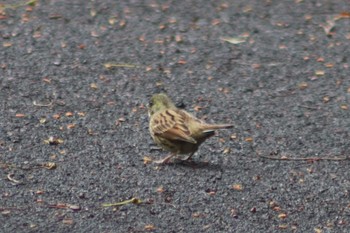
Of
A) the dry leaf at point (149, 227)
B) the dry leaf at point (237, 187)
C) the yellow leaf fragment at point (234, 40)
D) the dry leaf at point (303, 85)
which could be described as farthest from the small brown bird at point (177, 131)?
the yellow leaf fragment at point (234, 40)

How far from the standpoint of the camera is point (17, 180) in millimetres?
6797

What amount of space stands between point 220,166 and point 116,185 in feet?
2.71

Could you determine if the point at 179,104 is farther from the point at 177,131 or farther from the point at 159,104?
the point at 177,131

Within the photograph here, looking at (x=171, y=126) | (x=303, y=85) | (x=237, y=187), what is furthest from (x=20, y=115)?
(x=303, y=85)

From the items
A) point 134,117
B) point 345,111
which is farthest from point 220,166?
point 345,111

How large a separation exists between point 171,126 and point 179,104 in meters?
1.05

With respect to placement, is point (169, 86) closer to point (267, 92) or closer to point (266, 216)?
point (267, 92)

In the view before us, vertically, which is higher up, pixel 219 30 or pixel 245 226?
pixel 245 226

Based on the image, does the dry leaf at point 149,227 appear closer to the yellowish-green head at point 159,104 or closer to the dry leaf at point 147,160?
the dry leaf at point 147,160

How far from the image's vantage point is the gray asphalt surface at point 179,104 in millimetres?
6508

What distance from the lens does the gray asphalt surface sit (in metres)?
6.51

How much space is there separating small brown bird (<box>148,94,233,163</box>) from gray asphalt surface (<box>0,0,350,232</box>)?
5.4 inches

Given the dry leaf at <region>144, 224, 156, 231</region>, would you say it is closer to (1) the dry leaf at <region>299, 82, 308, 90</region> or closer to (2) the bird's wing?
(2) the bird's wing

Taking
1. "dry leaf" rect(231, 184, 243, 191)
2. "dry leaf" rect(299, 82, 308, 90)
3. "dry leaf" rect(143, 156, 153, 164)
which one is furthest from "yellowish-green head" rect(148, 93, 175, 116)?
"dry leaf" rect(299, 82, 308, 90)
